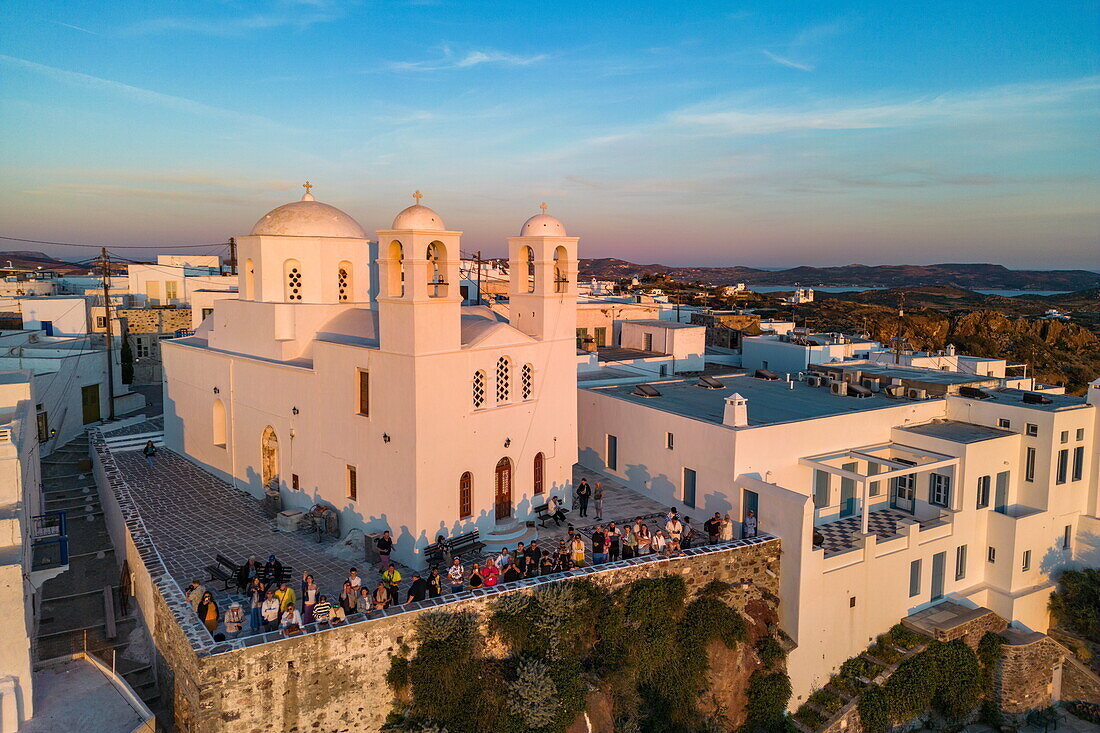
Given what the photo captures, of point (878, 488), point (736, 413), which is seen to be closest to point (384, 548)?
point (736, 413)

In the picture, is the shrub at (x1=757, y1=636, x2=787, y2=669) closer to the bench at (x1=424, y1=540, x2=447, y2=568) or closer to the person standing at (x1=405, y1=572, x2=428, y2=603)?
the bench at (x1=424, y1=540, x2=447, y2=568)

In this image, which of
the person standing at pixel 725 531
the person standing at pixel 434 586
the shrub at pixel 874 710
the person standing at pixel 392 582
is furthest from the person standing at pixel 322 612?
the shrub at pixel 874 710

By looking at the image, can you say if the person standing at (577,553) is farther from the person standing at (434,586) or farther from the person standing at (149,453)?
the person standing at (149,453)

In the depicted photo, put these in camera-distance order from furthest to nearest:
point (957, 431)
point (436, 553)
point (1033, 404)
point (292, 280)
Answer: point (292, 280)
point (1033, 404)
point (957, 431)
point (436, 553)

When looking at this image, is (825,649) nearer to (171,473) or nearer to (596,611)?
(596,611)

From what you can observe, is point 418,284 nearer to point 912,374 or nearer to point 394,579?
point 394,579

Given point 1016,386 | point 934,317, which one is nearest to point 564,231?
point 1016,386
